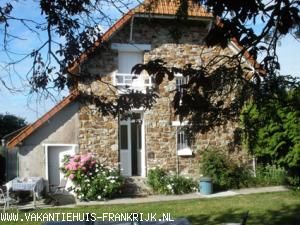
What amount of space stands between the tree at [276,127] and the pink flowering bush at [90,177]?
5.09 meters

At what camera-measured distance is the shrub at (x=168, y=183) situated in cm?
1814

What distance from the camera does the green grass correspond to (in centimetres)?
1212

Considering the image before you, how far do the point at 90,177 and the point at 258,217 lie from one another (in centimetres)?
704

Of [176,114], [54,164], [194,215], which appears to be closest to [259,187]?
[194,215]

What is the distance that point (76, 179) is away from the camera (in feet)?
56.1

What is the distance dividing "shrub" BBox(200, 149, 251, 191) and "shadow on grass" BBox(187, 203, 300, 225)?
15.7 feet

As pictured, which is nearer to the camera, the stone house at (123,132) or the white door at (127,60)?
the stone house at (123,132)

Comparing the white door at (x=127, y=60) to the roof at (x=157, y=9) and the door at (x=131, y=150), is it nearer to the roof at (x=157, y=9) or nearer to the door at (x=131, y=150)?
the door at (x=131, y=150)

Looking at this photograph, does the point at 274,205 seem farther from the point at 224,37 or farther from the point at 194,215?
the point at 224,37

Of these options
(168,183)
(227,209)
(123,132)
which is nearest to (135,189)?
(168,183)

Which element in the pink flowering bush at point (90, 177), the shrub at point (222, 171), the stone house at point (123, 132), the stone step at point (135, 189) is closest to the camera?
the pink flowering bush at point (90, 177)

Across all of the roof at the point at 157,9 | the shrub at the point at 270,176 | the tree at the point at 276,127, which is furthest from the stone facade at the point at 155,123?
the roof at the point at 157,9

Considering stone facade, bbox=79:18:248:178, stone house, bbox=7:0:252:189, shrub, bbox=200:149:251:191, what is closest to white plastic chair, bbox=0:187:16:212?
stone house, bbox=7:0:252:189

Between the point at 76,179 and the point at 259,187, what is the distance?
7.03 m
